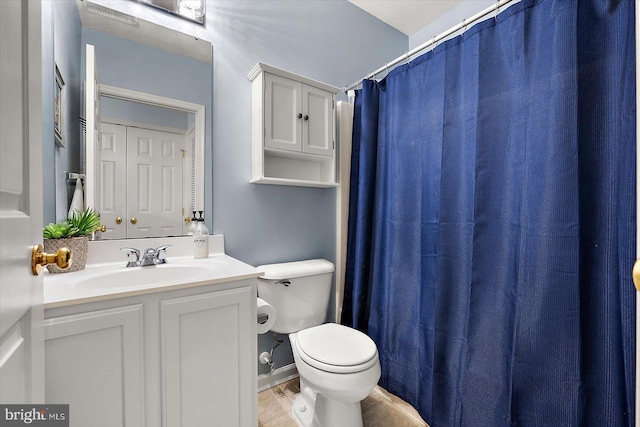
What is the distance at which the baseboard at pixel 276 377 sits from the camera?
66.6 inches

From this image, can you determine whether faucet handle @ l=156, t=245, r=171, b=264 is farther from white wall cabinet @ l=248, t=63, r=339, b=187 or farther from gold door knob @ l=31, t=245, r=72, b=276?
gold door knob @ l=31, t=245, r=72, b=276

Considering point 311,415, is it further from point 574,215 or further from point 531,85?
Result: point 531,85

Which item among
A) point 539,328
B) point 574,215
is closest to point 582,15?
point 574,215

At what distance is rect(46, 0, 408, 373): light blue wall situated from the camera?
5.04 feet

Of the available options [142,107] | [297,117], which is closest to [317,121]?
[297,117]

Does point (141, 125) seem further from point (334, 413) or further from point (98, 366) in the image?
point (334, 413)

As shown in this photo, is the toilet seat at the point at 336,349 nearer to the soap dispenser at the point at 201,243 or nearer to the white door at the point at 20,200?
the soap dispenser at the point at 201,243

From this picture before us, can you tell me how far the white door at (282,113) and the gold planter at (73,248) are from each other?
2.95 feet

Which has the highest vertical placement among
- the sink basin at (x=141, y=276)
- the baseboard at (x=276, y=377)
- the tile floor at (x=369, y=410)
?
the sink basin at (x=141, y=276)

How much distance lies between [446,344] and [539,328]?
0.42m

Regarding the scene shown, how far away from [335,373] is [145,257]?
97 centimetres
